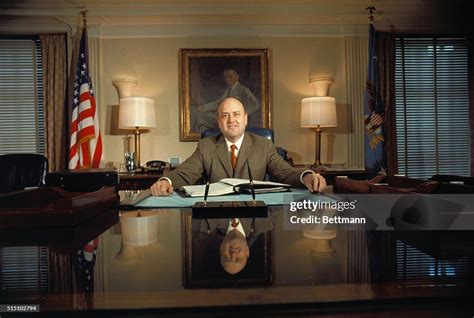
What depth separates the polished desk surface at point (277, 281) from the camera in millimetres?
255

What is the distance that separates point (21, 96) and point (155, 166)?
4.51ft

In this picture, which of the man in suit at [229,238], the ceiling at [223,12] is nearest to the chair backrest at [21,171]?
the ceiling at [223,12]

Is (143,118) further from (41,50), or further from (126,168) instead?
(41,50)

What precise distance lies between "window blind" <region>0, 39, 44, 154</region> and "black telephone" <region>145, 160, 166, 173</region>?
3.44 ft

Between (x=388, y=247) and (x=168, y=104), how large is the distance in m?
2.78

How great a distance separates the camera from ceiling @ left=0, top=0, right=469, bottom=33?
Answer: 2.74m

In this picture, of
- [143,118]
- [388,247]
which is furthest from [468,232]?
[143,118]

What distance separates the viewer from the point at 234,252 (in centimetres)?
37

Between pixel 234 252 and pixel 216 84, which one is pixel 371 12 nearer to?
pixel 216 84

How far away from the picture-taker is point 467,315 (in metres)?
0.25

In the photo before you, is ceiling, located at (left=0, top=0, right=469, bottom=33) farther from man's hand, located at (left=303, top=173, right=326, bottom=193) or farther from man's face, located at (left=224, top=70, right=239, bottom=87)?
man's hand, located at (left=303, top=173, right=326, bottom=193)

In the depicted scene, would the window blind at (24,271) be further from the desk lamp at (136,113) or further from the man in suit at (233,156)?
the desk lamp at (136,113)

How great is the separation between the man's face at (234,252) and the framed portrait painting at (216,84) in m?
2.57

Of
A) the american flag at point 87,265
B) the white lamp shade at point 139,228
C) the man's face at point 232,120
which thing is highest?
the man's face at point 232,120
